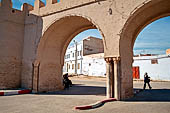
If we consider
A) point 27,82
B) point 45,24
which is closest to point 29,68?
point 27,82

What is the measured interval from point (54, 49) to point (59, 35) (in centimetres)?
100

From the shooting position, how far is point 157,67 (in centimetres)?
1892

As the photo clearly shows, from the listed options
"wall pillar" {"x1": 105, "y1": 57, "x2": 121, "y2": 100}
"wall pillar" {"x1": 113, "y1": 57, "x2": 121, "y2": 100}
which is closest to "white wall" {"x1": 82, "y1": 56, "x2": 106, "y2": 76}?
"wall pillar" {"x1": 105, "y1": 57, "x2": 121, "y2": 100}

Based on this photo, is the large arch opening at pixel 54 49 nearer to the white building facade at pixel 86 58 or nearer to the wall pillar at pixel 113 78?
the wall pillar at pixel 113 78

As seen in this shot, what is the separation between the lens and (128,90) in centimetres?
686

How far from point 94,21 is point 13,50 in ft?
18.9

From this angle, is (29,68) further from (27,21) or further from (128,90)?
(128,90)

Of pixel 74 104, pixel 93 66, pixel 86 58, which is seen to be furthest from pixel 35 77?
pixel 86 58

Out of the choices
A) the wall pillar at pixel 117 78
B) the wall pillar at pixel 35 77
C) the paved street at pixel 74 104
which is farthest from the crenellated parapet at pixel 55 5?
the paved street at pixel 74 104

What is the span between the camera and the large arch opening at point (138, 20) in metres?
6.24

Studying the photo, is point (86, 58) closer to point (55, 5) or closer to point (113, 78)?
point (55, 5)

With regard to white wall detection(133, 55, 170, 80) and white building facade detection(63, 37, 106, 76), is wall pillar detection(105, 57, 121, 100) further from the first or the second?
white building facade detection(63, 37, 106, 76)

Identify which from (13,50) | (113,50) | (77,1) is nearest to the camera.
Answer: (113,50)

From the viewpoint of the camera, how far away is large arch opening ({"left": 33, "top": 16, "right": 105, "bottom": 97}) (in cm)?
874
